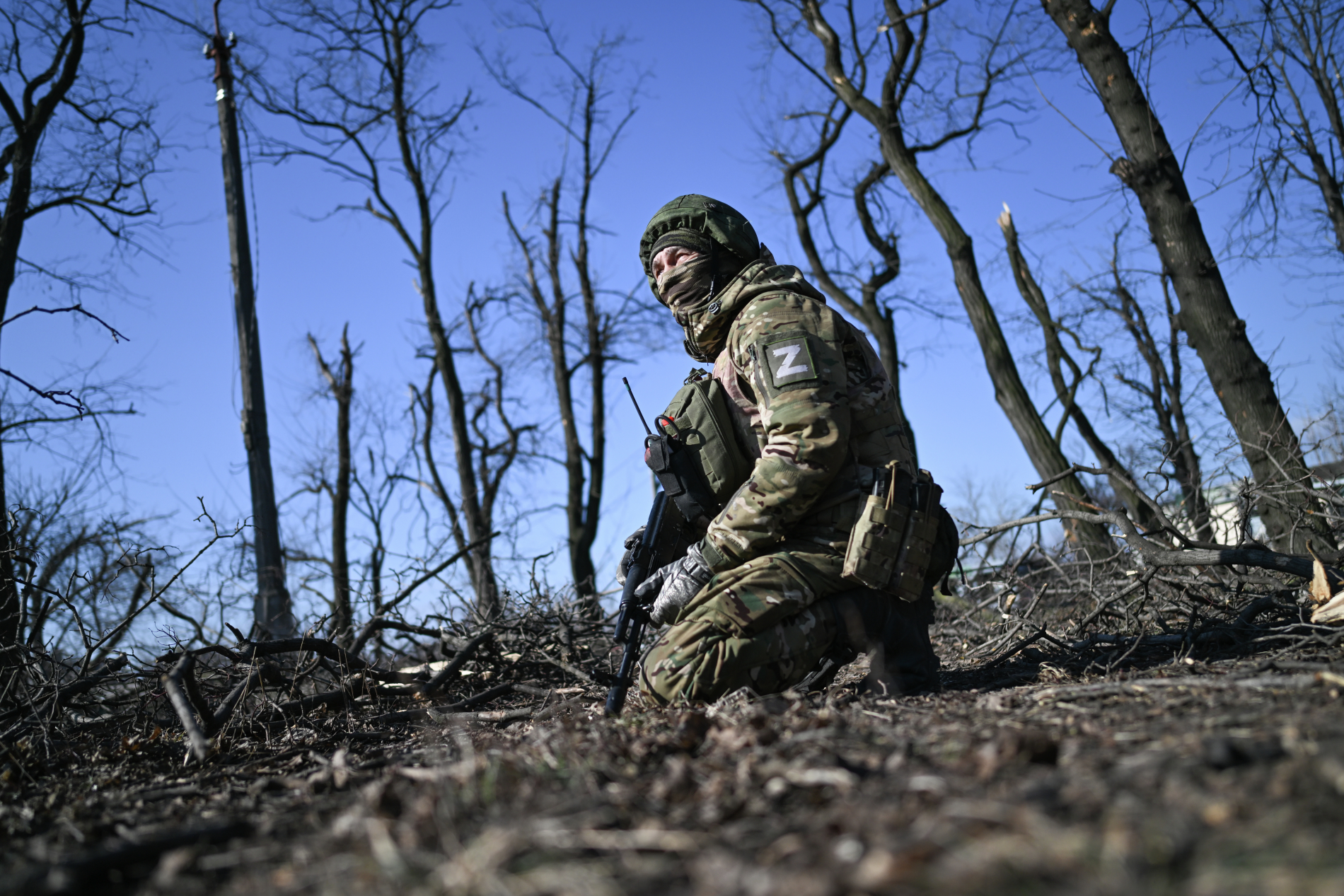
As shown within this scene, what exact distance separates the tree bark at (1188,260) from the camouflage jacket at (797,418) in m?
3.05

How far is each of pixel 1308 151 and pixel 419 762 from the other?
1464cm

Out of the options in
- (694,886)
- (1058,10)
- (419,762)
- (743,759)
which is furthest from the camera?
(1058,10)

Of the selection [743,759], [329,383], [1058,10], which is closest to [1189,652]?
[743,759]

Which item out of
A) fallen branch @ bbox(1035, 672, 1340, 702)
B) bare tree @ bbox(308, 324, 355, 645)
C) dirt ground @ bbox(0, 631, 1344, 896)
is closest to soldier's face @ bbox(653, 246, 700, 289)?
dirt ground @ bbox(0, 631, 1344, 896)

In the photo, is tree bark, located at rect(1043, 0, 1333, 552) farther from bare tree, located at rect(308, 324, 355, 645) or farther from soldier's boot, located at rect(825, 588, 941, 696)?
bare tree, located at rect(308, 324, 355, 645)

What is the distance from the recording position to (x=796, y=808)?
1.64 meters

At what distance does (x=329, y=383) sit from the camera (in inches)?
804

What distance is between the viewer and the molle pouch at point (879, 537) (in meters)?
3.39

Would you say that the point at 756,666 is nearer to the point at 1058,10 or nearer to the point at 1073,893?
the point at 1073,893

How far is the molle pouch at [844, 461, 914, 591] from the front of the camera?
3.39 m

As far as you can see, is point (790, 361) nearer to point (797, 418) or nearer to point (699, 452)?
point (797, 418)

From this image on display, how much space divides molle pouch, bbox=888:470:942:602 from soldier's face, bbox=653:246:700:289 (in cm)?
147

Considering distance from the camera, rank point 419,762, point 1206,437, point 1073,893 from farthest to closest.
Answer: point 1206,437, point 419,762, point 1073,893

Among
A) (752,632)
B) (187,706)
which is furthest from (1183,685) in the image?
(187,706)
